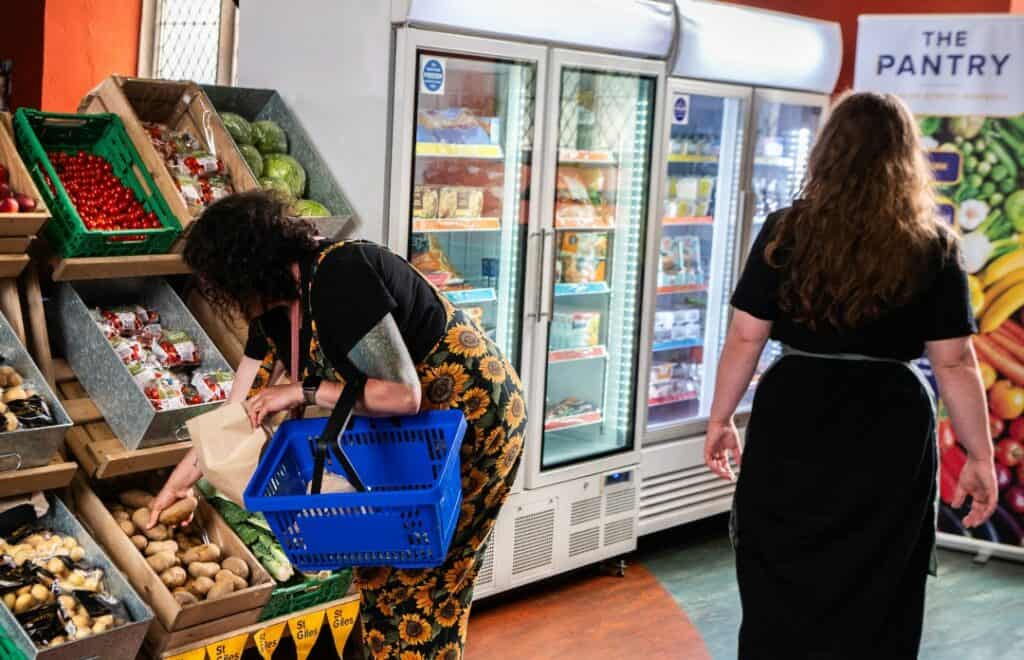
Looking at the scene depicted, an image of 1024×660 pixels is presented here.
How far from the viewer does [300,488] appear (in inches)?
111

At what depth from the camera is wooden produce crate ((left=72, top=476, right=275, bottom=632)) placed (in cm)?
332

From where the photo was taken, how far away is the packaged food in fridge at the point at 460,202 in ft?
14.2

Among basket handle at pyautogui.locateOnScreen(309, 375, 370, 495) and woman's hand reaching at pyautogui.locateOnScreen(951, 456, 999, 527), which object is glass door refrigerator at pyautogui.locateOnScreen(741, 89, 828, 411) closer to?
woman's hand reaching at pyautogui.locateOnScreen(951, 456, 999, 527)

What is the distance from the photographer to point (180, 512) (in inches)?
139

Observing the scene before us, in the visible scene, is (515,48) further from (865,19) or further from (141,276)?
(865,19)

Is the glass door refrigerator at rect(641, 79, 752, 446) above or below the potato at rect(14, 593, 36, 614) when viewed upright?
above

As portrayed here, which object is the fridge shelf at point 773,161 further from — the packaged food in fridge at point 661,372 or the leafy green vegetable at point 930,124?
the packaged food in fridge at point 661,372

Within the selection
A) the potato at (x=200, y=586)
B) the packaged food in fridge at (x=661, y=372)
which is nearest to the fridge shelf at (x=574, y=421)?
the packaged food in fridge at (x=661, y=372)

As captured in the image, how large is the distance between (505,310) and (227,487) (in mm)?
2081

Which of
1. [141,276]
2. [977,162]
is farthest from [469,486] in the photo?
[977,162]

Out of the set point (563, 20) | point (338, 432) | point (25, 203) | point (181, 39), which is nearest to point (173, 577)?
point (25, 203)

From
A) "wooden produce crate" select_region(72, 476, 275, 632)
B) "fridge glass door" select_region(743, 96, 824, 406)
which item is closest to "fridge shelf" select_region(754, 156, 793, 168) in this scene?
"fridge glass door" select_region(743, 96, 824, 406)

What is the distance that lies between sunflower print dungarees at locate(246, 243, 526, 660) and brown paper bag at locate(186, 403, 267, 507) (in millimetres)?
348

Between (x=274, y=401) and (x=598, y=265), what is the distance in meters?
2.75
